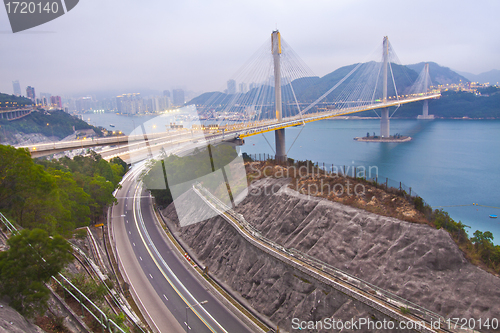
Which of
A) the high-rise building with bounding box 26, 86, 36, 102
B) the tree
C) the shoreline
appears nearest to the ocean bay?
the shoreline

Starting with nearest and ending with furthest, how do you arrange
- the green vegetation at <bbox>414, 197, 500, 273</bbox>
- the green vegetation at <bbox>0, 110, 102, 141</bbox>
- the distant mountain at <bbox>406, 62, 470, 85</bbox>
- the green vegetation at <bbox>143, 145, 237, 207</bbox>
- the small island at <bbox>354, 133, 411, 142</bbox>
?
the green vegetation at <bbox>414, 197, 500, 273</bbox> → the green vegetation at <bbox>143, 145, 237, 207</bbox> → the green vegetation at <bbox>0, 110, 102, 141</bbox> → the small island at <bbox>354, 133, 411, 142</bbox> → the distant mountain at <bbox>406, 62, 470, 85</bbox>

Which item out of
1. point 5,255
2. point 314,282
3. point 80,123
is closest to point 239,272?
point 314,282

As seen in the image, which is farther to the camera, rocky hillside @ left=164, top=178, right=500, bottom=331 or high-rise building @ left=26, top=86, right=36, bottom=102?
high-rise building @ left=26, top=86, right=36, bottom=102

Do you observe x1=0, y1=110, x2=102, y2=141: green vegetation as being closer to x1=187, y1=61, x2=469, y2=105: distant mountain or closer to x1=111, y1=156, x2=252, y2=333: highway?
x1=187, y1=61, x2=469, y2=105: distant mountain

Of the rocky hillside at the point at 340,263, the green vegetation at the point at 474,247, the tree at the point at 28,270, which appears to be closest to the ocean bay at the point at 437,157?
the green vegetation at the point at 474,247

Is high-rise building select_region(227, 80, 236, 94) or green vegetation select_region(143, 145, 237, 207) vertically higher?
high-rise building select_region(227, 80, 236, 94)

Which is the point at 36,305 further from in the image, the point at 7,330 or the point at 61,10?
the point at 61,10
